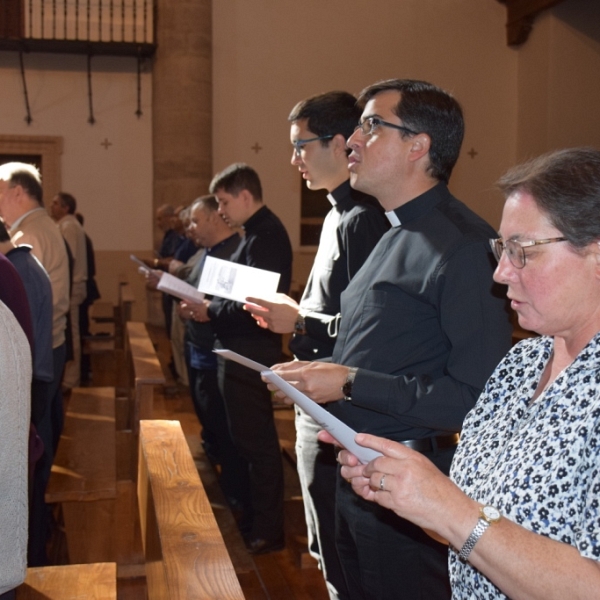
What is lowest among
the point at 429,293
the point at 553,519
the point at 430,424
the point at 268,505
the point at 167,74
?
the point at 268,505

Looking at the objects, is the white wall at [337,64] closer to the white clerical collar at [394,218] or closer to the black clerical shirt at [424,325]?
the white clerical collar at [394,218]

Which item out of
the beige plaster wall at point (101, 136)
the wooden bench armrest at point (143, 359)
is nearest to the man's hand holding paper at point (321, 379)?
the wooden bench armrest at point (143, 359)

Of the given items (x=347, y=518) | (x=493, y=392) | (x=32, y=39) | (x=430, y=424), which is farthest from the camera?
(x=32, y=39)

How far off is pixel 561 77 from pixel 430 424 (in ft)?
37.0

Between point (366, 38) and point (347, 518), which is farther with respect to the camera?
point (366, 38)

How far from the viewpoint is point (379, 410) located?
6.99 feet

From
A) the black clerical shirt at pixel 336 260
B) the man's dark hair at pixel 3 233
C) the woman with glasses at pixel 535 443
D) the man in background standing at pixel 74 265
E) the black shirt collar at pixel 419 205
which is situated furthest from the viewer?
the man in background standing at pixel 74 265

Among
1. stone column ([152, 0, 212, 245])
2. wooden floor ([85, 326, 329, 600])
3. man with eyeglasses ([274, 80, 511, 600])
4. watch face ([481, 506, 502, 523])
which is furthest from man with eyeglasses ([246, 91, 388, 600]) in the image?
stone column ([152, 0, 212, 245])

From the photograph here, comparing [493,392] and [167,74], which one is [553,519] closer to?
[493,392]

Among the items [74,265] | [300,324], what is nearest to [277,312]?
[300,324]

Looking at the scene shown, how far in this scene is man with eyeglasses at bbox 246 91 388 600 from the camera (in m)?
2.78

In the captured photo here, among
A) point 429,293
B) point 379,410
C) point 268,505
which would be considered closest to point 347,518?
point 379,410

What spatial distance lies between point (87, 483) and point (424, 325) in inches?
79.4

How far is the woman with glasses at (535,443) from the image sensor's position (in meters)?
1.22
